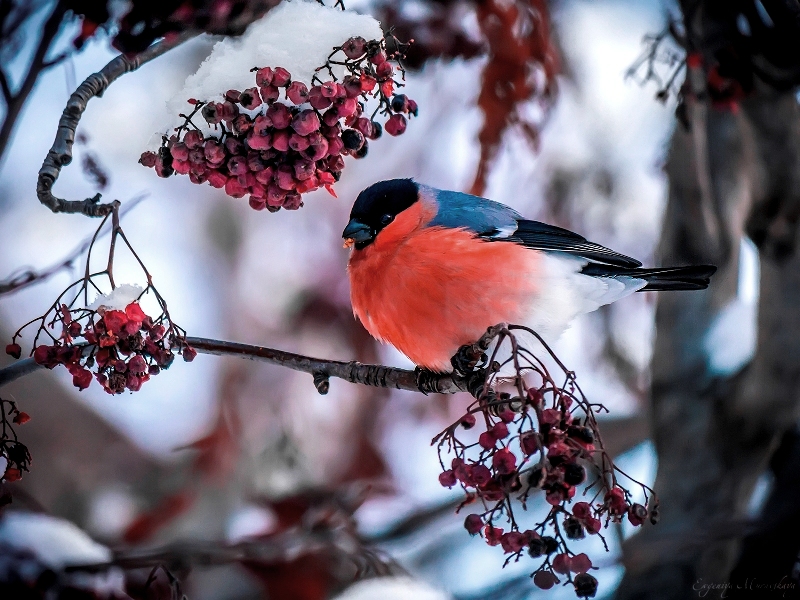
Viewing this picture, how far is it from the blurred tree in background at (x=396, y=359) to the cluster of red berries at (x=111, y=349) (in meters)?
0.13

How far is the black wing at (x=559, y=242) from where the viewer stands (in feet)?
9.54

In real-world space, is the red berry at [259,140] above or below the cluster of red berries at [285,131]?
below

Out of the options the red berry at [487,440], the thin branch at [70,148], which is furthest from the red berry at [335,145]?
the red berry at [487,440]

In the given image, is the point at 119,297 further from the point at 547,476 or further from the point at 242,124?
the point at 547,476

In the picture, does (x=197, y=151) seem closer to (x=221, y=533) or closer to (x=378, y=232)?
(x=378, y=232)

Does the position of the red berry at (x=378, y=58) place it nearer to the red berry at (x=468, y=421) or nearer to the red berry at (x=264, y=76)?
the red berry at (x=264, y=76)

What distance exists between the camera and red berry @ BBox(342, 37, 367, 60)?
170 cm

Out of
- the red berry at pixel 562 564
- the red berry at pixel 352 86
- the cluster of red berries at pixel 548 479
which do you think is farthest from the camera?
the red berry at pixel 352 86

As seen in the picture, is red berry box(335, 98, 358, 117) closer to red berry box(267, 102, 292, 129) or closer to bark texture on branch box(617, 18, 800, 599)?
red berry box(267, 102, 292, 129)

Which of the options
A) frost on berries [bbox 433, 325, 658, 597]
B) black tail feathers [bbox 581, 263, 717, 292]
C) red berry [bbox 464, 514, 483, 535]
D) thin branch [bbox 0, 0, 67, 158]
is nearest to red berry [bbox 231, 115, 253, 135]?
thin branch [bbox 0, 0, 67, 158]

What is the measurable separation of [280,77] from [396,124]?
1.11ft

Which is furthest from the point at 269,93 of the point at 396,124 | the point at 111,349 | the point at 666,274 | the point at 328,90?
the point at 666,274

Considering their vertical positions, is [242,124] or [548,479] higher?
[242,124]

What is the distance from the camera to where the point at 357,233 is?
2.76 metres
